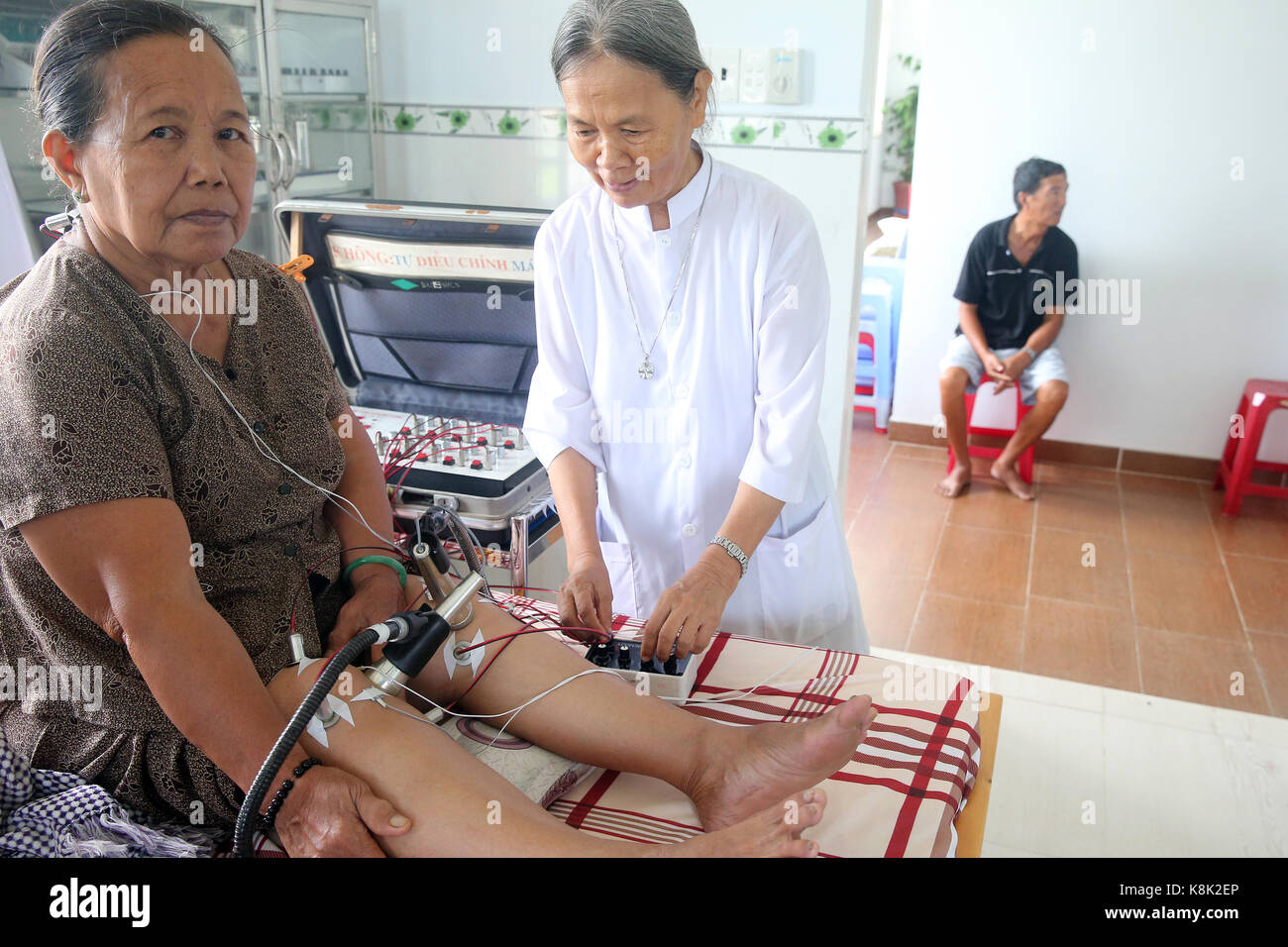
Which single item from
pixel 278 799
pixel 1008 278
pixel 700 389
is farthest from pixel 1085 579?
pixel 278 799

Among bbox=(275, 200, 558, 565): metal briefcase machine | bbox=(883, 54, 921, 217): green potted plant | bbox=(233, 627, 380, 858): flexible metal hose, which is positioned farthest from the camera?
bbox=(883, 54, 921, 217): green potted plant

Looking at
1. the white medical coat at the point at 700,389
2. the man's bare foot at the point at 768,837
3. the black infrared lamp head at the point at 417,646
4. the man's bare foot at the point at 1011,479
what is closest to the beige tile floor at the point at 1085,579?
the man's bare foot at the point at 1011,479

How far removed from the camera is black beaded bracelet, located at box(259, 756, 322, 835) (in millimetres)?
1104

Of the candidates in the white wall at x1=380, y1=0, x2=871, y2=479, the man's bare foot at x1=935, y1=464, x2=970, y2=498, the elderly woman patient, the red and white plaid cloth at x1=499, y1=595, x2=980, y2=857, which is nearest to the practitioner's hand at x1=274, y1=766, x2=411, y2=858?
the elderly woman patient

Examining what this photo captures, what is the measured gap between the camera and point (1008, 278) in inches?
156

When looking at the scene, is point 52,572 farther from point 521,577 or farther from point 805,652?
point 805,652

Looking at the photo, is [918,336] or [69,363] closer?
[69,363]

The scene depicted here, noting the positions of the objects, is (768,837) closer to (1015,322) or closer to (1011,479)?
(1011,479)

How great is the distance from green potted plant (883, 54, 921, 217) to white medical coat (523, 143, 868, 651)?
16.6ft

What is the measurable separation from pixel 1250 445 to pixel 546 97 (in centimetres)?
281

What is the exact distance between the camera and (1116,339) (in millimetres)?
4086
